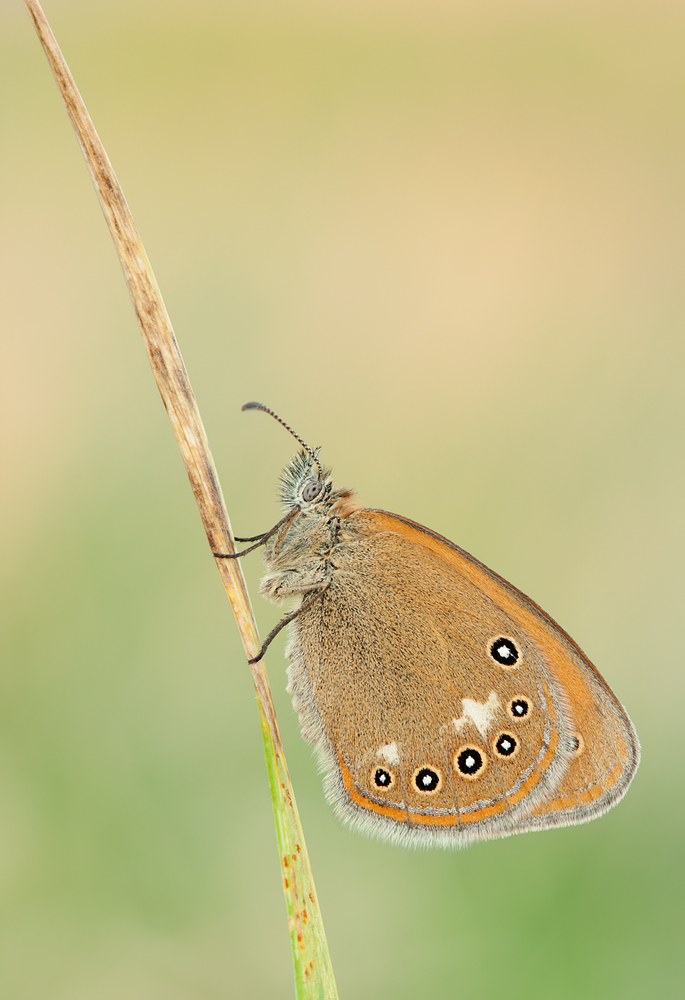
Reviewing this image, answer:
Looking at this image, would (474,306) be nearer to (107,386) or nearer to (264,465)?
(264,465)

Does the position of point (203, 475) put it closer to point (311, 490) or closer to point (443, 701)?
point (311, 490)

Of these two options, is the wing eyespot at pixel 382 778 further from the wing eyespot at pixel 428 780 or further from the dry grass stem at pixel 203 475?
the dry grass stem at pixel 203 475

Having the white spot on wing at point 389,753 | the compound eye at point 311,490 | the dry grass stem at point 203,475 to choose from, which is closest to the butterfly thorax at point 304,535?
the compound eye at point 311,490

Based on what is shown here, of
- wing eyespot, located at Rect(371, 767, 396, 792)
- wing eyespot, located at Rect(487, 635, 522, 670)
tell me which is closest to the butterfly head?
wing eyespot, located at Rect(487, 635, 522, 670)

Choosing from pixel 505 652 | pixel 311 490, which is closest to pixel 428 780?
pixel 505 652

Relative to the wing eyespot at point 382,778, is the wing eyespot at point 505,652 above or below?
above

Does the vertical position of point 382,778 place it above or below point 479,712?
below
